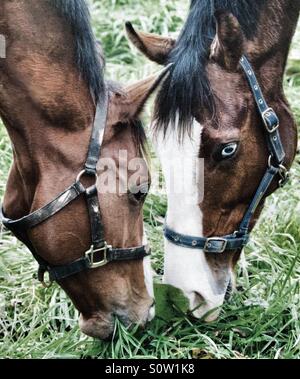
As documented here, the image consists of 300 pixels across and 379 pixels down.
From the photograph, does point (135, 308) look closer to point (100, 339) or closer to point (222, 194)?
point (100, 339)

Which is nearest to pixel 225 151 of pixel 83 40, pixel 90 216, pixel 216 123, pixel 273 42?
pixel 216 123

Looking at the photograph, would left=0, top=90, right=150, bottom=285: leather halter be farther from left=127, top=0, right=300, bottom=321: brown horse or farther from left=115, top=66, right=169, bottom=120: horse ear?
left=127, top=0, right=300, bottom=321: brown horse

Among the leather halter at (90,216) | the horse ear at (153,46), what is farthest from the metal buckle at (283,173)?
the leather halter at (90,216)

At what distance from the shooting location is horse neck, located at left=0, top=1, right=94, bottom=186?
3.06 m

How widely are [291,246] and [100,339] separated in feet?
5.14

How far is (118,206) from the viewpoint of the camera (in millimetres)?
3203

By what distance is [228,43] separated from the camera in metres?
3.38

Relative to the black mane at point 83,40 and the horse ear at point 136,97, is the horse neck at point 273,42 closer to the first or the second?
the horse ear at point 136,97

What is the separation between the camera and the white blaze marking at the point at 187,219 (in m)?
3.39

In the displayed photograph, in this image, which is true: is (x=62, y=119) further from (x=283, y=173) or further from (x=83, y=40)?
(x=283, y=173)

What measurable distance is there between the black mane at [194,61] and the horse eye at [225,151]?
18cm

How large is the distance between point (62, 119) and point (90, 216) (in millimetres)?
424

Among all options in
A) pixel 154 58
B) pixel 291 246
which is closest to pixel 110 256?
pixel 154 58

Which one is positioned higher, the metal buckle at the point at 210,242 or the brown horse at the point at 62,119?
the brown horse at the point at 62,119
